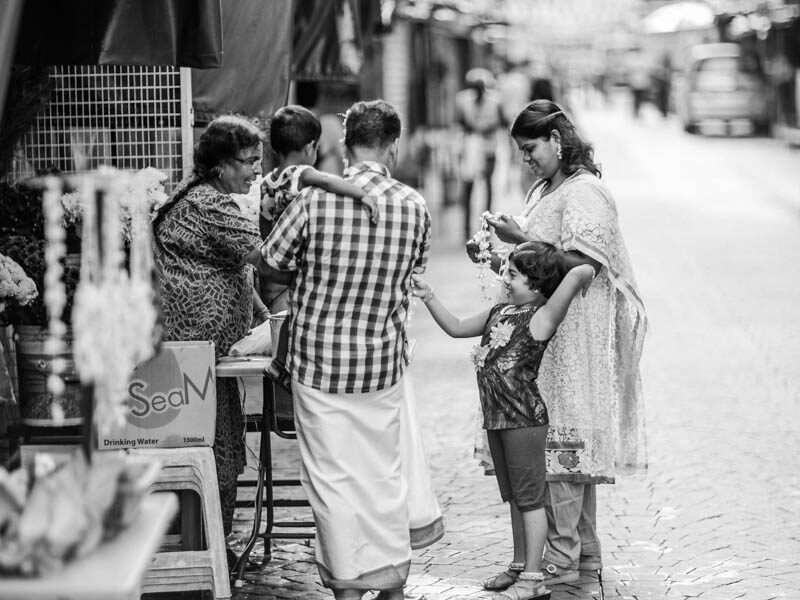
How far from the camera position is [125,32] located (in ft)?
16.3

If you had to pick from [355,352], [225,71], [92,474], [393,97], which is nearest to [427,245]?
[355,352]

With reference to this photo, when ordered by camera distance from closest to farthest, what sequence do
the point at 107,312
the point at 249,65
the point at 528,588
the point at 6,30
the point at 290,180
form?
the point at 107,312
the point at 6,30
the point at 290,180
the point at 528,588
the point at 249,65

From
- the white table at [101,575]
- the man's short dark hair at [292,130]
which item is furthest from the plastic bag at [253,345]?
the white table at [101,575]

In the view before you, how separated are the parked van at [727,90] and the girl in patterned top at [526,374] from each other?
101 feet

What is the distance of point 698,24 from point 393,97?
1776cm

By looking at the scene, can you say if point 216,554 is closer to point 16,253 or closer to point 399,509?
point 399,509

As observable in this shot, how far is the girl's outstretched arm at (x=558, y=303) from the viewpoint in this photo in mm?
4852

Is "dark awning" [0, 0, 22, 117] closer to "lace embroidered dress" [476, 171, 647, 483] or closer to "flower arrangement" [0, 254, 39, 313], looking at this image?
"flower arrangement" [0, 254, 39, 313]

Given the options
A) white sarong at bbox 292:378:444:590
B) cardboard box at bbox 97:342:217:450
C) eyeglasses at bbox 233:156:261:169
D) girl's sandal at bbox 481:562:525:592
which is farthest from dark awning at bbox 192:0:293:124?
girl's sandal at bbox 481:562:525:592

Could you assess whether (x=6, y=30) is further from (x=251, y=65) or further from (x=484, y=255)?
(x=251, y=65)

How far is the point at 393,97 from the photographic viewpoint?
22797mm

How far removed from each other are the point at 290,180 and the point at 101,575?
233 centimetres

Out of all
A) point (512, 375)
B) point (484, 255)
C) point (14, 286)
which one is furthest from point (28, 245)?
point (512, 375)

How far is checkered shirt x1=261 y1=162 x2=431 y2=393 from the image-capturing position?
4352mm
